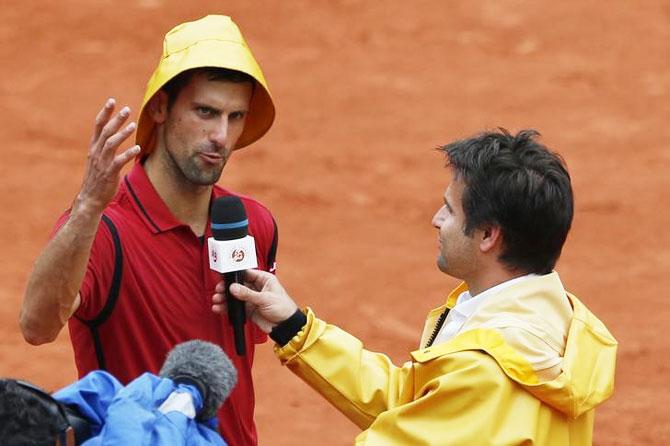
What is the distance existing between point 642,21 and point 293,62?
11.9 feet

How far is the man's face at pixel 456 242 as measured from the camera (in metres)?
4.95

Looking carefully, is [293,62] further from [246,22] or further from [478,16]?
[478,16]

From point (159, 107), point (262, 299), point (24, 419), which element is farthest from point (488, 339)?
point (159, 107)

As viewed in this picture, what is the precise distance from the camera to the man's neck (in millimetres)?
5629

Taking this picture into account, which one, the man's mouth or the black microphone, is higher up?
the man's mouth

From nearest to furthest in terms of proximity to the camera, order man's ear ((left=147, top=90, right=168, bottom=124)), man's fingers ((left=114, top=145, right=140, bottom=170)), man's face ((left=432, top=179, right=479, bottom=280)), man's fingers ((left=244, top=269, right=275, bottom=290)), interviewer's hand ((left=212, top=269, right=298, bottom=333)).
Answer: man's fingers ((left=114, top=145, right=140, bottom=170)) → man's face ((left=432, top=179, right=479, bottom=280)) → interviewer's hand ((left=212, top=269, right=298, bottom=333)) → man's fingers ((left=244, top=269, right=275, bottom=290)) → man's ear ((left=147, top=90, right=168, bottom=124))

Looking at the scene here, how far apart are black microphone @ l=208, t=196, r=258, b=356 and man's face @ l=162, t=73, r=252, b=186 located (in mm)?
332

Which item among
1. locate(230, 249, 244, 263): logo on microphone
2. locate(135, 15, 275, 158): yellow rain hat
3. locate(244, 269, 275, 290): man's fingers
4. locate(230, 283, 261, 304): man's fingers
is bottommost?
locate(230, 283, 261, 304): man's fingers

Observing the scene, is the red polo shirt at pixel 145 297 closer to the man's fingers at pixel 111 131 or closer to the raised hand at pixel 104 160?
the raised hand at pixel 104 160

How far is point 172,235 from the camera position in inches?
218

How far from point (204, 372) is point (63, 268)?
103 cm

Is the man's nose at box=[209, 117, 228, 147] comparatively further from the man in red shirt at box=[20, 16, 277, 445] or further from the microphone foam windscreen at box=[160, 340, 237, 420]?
the microphone foam windscreen at box=[160, 340, 237, 420]

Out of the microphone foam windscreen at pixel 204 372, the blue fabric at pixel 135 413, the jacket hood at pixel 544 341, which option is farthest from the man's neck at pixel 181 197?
the blue fabric at pixel 135 413

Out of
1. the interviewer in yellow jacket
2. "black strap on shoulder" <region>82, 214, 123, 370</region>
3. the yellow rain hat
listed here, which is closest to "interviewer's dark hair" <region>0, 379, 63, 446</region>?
the interviewer in yellow jacket
